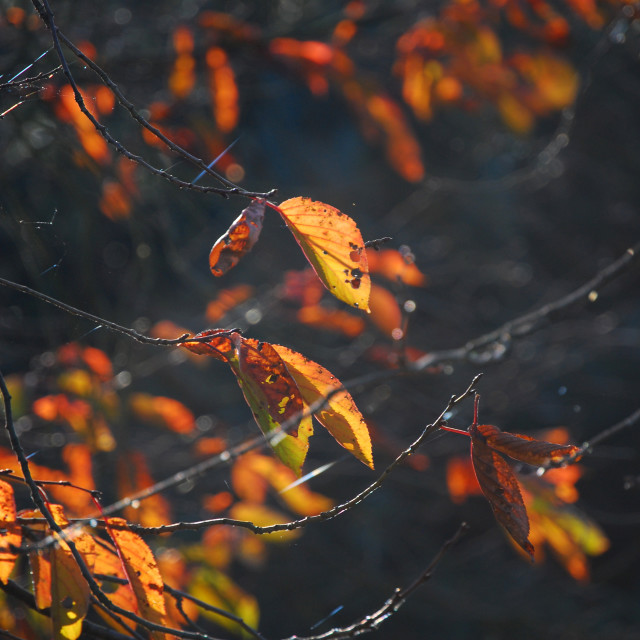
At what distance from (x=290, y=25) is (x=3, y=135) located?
1204 millimetres

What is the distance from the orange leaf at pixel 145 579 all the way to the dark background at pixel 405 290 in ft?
2.63

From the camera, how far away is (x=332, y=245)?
27.4 inches

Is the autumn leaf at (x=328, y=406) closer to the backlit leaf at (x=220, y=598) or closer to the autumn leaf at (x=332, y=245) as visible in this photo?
the autumn leaf at (x=332, y=245)

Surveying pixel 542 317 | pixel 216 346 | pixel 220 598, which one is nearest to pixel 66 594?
pixel 216 346

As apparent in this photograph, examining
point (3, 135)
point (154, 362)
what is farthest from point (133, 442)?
point (3, 135)

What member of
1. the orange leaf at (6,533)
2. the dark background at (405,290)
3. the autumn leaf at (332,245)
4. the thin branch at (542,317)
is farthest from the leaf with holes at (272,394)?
the dark background at (405,290)

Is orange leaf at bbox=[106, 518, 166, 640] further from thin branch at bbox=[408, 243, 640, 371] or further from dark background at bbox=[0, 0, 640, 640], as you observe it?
dark background at bbox=[0, 0, 640, 640]

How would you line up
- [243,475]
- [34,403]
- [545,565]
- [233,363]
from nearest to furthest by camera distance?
1. [233,363]
2. [34,403]
3. [243,475]
4. [545,565]

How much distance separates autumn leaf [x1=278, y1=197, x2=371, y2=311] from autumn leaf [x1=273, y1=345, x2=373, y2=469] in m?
0.09

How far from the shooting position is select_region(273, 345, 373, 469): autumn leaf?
689mm

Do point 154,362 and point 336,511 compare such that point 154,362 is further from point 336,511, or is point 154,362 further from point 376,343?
point 336,511

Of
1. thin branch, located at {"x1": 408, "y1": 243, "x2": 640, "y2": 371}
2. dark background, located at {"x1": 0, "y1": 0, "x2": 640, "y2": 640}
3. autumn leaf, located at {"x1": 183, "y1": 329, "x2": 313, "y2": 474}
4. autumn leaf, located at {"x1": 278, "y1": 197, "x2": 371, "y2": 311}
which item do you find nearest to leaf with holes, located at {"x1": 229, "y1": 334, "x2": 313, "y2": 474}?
autumn leaf, located at {"x1": 183, "y1": 329, "x2": 313, "y2": 474}

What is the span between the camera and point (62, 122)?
1.50 m

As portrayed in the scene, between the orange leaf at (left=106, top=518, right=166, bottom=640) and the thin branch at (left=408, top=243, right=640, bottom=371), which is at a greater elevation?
the orange leaf at (left=106, top=518, right=166, bottom=640)
